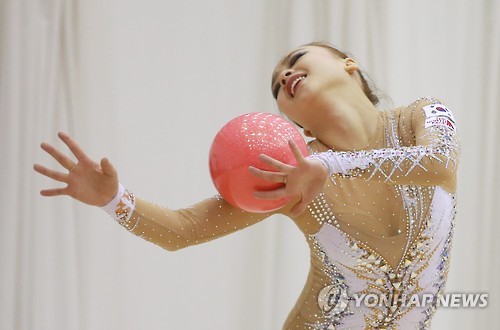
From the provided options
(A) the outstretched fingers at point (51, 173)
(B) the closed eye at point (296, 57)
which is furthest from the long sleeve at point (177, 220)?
(B) the closed eye at point (296, 57)

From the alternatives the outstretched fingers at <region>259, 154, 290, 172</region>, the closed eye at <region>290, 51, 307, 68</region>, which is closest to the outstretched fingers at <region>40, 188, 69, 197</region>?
the outstretched fingers at <region>259, 154, 290, 172</region>

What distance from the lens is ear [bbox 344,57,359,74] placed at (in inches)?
70.8

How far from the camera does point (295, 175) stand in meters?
1.35

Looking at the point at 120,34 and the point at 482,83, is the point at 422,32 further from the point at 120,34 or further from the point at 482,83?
the point at 120,34

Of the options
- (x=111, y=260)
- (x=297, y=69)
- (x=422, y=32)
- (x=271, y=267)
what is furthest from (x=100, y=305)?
(x=422, y=32)

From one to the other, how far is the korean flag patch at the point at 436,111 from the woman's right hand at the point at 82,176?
0.70 m

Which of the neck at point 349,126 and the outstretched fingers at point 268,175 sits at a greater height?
the neck at point 349,126

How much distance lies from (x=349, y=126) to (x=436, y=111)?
0.67 ft

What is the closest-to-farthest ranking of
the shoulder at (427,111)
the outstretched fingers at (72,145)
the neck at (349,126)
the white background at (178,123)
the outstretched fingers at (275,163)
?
1. the outstretched fingers at (275,163)
2. the outstretched fingers at (72,145)
3. the shoulder at (427,111)
4. the neck at (349,126)
5. the white background at (178,123)

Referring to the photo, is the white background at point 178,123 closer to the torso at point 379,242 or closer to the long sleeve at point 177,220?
the long sleeve at point 177,220

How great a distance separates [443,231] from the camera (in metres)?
1.67

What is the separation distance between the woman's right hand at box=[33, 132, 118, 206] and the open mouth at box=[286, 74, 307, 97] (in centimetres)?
49

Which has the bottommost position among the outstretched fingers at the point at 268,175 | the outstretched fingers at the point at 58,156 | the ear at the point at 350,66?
the outstretched fingers at the point at 58,156

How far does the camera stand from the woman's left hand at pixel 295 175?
134cm
